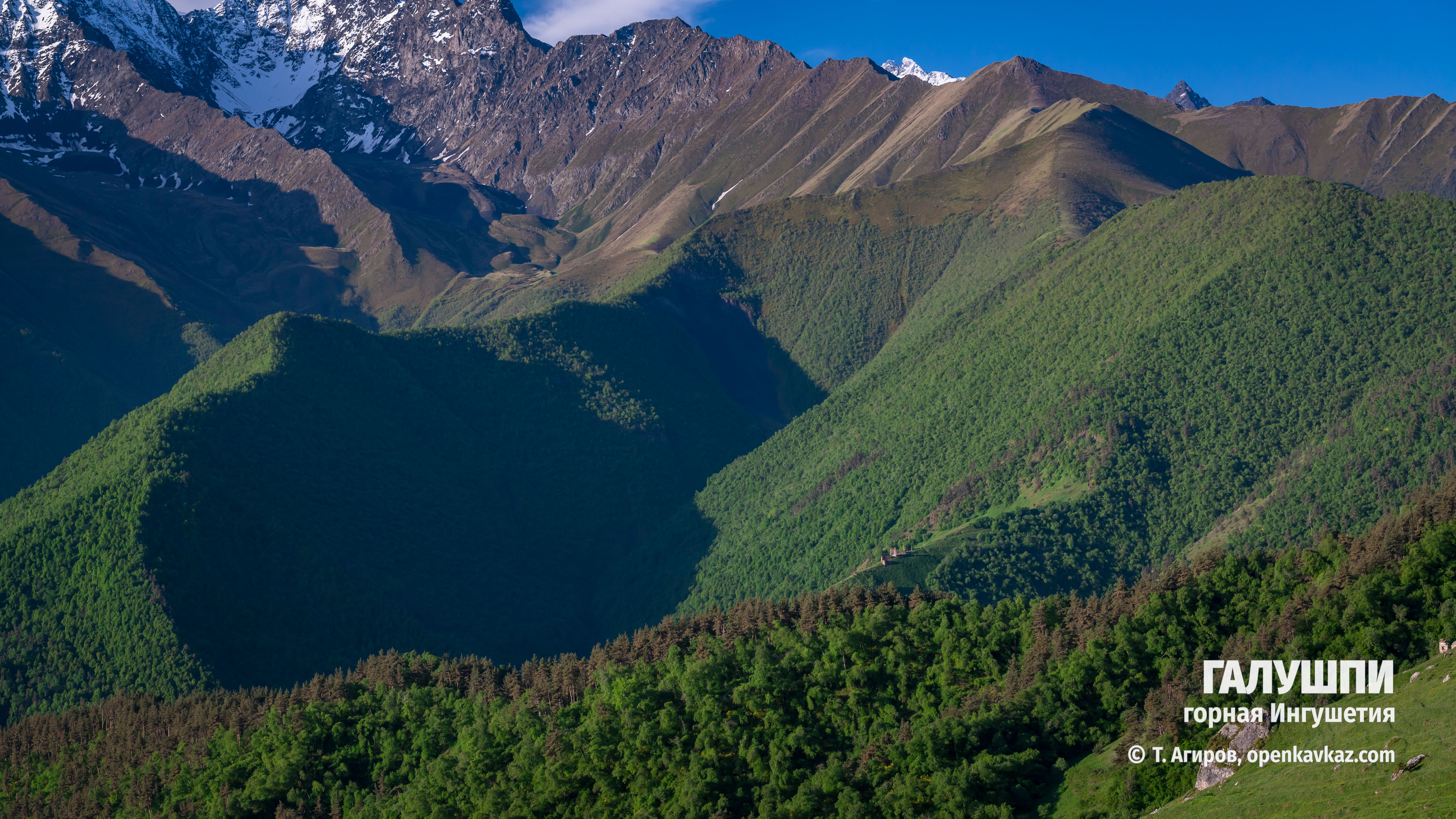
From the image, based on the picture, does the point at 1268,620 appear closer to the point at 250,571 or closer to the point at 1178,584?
the point at 1178,584

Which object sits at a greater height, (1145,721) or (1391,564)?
(1391,564)

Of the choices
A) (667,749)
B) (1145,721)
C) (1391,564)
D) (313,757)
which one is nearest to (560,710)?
(667,749)

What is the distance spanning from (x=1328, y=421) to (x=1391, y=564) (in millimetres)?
118075

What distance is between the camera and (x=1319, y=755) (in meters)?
73.0

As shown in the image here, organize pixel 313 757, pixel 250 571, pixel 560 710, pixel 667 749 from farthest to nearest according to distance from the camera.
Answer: pixel 250 571, pixel 313 757, pixel 560 710, pixel 667 749

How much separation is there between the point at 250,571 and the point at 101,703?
4389cm

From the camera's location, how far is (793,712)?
10694 centimetres

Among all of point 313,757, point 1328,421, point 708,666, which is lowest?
point 313,757

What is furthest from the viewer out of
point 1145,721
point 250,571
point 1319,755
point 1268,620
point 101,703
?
point 250,571

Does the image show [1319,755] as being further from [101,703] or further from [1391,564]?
[101,703]

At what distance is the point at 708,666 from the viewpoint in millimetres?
111688

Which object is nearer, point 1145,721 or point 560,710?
point 1145,721

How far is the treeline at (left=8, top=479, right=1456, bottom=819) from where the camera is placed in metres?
87.6

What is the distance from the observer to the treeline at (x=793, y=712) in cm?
8762
